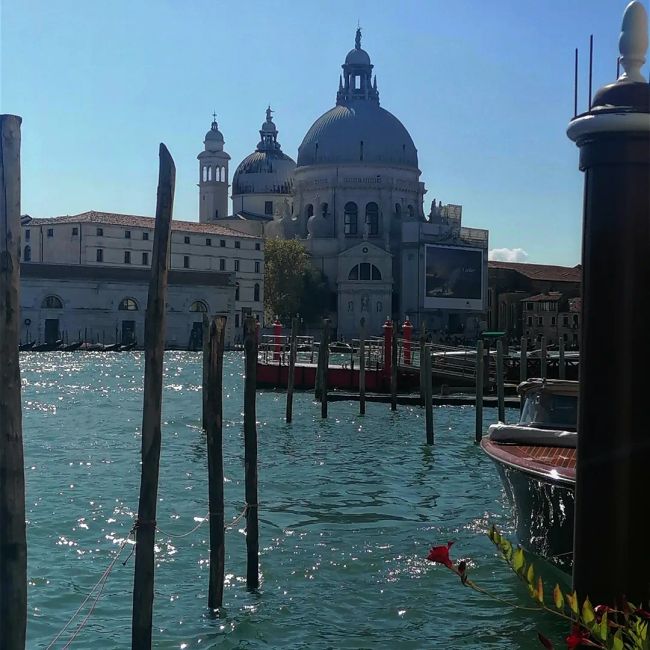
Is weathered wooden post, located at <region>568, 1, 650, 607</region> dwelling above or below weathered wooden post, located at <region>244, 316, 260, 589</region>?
above

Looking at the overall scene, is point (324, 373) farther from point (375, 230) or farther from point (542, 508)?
point (375, 230)

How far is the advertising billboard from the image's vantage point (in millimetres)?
62156

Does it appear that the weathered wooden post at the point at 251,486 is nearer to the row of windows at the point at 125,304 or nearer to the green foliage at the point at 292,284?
the row of windows at the point at 125,304

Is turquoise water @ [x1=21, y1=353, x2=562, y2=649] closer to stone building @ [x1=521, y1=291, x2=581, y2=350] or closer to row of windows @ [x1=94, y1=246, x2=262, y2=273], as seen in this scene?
row of windows @ [x1=94, y1=246, x2=262, y2=273]

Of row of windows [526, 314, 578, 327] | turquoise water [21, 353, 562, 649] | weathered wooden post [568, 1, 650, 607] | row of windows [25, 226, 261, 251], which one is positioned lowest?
turquoise water [21, 353, 562, 649]

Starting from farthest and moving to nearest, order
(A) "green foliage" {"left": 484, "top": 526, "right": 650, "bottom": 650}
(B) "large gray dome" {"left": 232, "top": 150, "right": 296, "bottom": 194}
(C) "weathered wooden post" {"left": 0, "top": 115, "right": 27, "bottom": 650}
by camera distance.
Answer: (B) "large gray dome" {"left": 232, "top": 150, "right": 296, "bottom": 194} < (C) "weathered wooden post" {"left": 0, "top": 115, "right": 27, "bottom": 650} < (A) "green foliage" {"left": 484, "top": 526, "right": 650, "bottom": 650}

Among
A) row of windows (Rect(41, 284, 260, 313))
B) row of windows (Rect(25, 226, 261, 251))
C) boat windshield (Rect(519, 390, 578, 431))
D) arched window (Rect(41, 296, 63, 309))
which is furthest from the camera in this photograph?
row of windows (Rect(25, 226, 261, 251))

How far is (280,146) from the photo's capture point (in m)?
80.4

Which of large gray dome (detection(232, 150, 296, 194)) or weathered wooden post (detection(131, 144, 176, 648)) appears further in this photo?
large gray dome (detection(232, 150, 296, 194))

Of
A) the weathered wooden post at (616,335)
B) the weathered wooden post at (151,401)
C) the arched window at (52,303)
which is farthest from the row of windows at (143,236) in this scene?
the weathered wooden post at (616,335)

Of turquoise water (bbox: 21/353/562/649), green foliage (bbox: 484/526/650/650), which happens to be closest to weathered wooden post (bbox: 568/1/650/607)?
green foliage (bbox: 484/526/650/650)

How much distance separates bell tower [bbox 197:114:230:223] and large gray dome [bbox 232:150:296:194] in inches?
55.4

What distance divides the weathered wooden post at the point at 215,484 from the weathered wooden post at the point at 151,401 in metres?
1.23

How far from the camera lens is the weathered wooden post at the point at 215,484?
21.1ft
